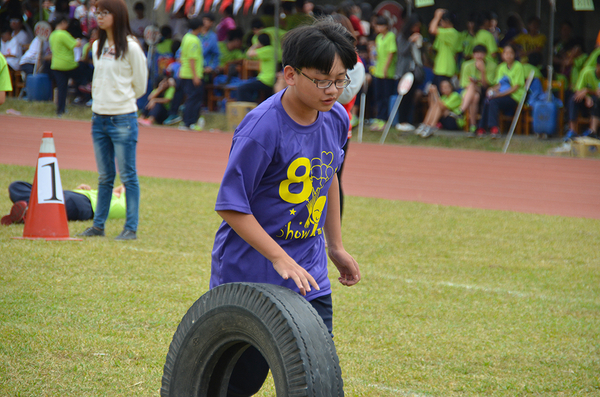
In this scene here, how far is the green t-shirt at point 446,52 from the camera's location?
15477 mm

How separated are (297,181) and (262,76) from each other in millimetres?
14376

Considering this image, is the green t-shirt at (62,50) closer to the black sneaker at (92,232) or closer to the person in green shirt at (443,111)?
the person in green shirt at (443,111)

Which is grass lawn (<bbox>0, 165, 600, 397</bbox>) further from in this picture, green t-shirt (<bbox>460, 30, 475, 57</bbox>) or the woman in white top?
green t-shirt (<bbox>460, 30, 475, 57</bbox>)

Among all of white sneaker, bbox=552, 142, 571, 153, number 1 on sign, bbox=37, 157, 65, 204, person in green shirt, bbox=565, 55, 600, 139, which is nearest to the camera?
number 1 on sign, bbox=37, 157, 65, 204

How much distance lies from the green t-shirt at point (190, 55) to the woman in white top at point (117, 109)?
405 inches

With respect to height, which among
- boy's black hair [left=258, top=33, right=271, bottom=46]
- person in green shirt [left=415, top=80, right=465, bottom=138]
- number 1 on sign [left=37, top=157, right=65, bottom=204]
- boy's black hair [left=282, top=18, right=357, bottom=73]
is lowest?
person in green shirt [left=415, top=80, right=465, bottom=138]

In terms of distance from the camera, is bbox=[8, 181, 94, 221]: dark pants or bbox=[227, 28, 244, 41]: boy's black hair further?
bbox=[227, 28, 244, 41]: boy's black hair

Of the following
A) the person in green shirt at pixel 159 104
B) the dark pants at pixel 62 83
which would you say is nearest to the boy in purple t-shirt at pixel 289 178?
the person in green shirt at pixel 159 104

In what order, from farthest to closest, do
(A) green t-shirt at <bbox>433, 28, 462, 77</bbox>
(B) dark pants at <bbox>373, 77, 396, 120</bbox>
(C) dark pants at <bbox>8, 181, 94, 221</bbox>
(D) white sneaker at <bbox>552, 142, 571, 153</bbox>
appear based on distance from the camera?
(B) dark pants at <bbox>373, 77, 396, 120</bbox>, (A) green t-shirt at <bbox>433, 28, 462, 77</bbox>, (D) white sneaker at <bbox>552, 142, 571, 153</bbox>, (C) dark pants at <bbox>8, 181, 94, 221</bbox>

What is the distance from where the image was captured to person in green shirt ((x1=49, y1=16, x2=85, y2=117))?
17.5 m

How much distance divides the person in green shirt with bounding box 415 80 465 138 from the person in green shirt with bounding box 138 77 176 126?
6274 mm

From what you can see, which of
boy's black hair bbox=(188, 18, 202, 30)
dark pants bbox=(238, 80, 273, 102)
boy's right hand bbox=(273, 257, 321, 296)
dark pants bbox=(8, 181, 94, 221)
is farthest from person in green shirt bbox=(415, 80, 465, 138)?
boy's right hand bbox=(273, 257, 321, 296)

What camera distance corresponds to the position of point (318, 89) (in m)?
2.28

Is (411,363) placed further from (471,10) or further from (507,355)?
(471,10)
